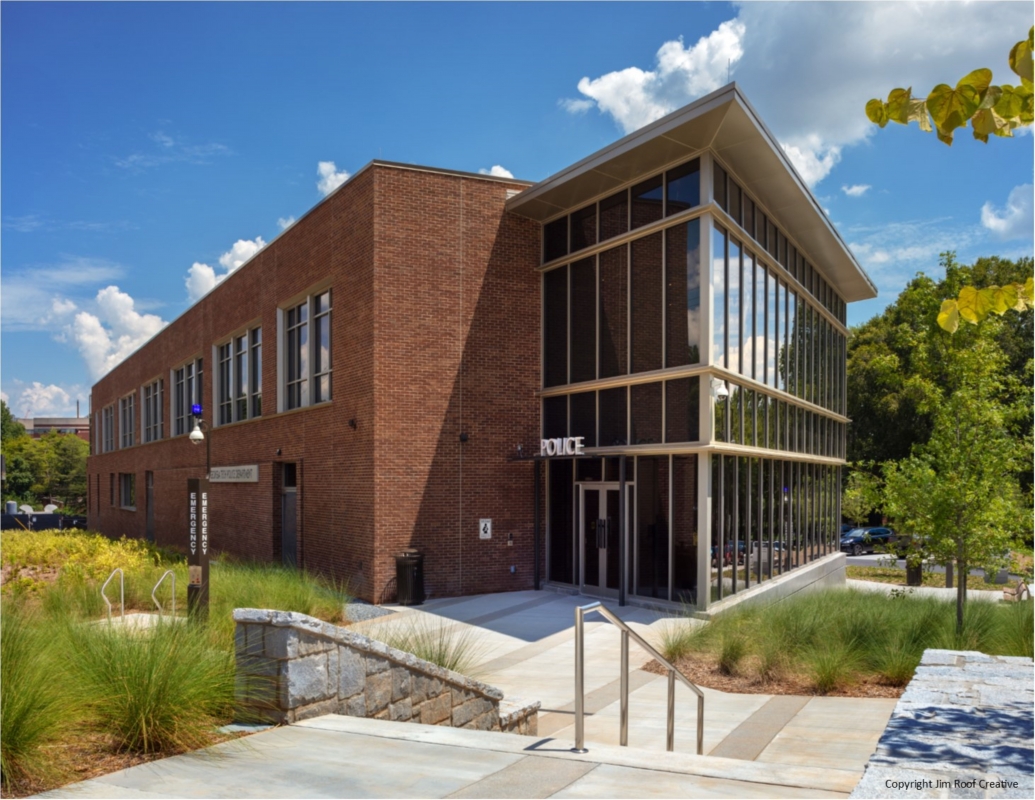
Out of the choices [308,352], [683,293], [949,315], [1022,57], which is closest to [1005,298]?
[949,315]

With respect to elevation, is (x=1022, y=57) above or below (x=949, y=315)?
above

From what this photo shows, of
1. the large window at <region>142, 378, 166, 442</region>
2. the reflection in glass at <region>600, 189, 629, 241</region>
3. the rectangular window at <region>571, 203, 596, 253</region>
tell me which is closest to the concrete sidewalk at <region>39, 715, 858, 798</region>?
the reflection in glass at <region>600, 189, 629, 241</region>

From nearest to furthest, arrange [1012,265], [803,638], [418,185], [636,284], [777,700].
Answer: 1. [777,700]
2. [803,638]
3. [636,284]
4. [418,185]
5. [1012,265]

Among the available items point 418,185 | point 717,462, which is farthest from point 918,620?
point 418,185

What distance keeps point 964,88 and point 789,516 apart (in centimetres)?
1981

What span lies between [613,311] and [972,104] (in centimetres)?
1450

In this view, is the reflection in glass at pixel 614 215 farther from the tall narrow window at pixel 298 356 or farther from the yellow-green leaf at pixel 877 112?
the yellow-green leaf at pixel 877 112

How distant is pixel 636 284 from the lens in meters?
18.2

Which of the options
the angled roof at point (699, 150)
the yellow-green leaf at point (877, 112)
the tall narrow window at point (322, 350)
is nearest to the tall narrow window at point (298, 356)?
the tall narrow window at point (322, 350)

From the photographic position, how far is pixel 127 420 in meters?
48.3

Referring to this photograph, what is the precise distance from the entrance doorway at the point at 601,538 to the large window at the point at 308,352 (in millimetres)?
7080

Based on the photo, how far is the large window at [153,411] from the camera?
40281 mm

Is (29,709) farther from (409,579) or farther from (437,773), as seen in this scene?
(409,579)

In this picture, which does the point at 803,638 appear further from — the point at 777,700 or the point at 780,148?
the point at 780,148
